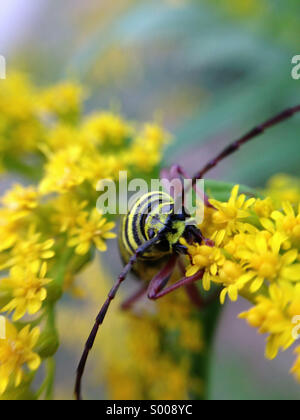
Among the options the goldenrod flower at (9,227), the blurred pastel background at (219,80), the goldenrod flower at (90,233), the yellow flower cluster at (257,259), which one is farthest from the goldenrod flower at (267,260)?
the blurred pastel background at (219,80)

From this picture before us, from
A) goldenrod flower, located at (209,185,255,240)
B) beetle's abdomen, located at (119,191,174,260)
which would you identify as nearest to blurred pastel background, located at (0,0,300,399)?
beetle's abdomen, located at (119,191,174,260)

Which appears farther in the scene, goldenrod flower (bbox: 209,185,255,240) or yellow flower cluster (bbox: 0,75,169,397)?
yellow flower cluster (bbox: 0,75,169,397)

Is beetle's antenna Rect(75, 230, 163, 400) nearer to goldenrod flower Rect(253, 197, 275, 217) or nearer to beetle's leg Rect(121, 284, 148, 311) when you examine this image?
goldenrod flower Rect(253, 197, 275, 217)

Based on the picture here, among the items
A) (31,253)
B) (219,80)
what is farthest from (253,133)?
(219,80)

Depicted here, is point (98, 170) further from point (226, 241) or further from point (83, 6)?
point (83, 6)

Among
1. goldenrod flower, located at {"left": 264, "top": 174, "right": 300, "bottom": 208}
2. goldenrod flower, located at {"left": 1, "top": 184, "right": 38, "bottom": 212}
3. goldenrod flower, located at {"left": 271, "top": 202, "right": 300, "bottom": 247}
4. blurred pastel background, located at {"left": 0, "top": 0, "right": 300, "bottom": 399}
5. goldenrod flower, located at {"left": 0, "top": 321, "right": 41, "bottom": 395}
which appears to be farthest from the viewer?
blurred pastel background, located at {"left": 0, "top": 0, "right": 300, "bottom": 399}

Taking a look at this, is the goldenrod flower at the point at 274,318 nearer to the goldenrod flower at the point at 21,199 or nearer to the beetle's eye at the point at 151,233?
the beetle's eye at the point at 151,233
